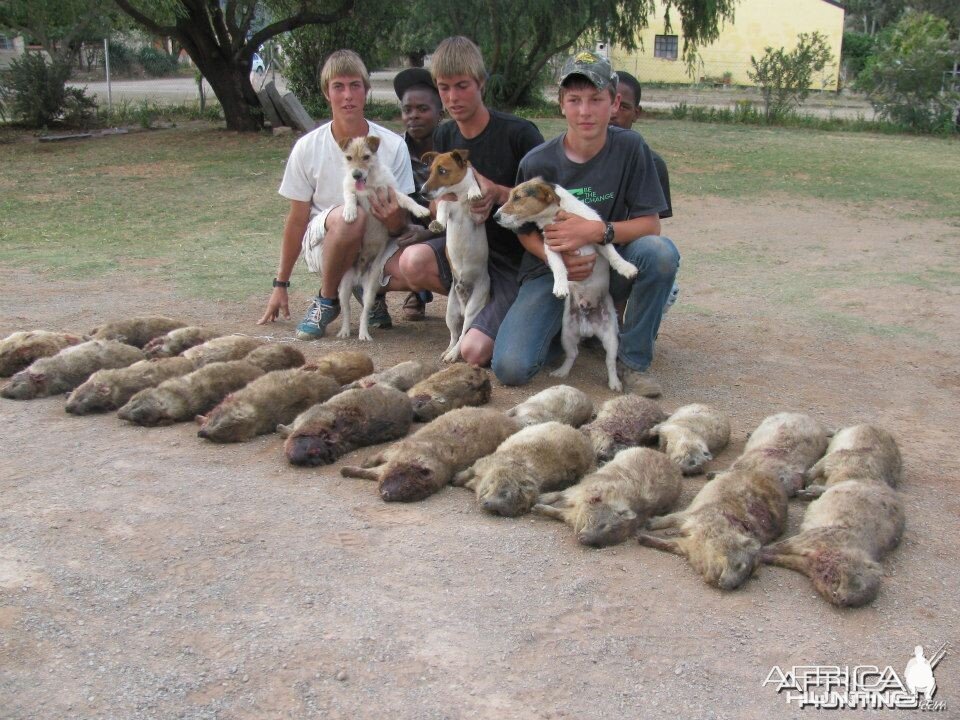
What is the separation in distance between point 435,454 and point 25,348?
3018mm

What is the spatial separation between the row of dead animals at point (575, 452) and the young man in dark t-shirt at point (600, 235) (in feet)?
1.75

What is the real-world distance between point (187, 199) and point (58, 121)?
36.9 feet

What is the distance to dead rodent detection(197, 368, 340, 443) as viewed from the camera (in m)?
4.88

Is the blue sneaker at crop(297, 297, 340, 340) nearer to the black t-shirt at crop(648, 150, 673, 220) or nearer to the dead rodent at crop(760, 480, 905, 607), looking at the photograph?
the black t-shirt at crop(648, 150, 673, 220)

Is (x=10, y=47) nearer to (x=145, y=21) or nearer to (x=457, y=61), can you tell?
(x=145, y=21)

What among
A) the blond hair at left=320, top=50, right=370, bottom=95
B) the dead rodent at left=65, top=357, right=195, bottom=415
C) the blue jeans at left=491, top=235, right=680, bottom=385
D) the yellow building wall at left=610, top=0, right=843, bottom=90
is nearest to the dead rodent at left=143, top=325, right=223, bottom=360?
the dead rodent at left=65, top=357, right=195, bottom=415

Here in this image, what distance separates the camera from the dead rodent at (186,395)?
16.7ft

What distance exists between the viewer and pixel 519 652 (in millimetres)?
3094

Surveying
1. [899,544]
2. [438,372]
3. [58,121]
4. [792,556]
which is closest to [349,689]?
[792,556]

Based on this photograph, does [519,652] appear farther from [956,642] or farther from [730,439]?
[730,439]

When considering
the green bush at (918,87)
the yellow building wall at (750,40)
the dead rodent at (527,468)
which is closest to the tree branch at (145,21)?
the dead rodent at (527,468)

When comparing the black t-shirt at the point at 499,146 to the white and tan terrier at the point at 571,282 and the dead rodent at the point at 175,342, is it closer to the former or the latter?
the white and tan terrier at the point at 571,282

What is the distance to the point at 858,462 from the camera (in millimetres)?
4363

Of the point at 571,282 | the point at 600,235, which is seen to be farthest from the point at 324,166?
the point at 600,235
